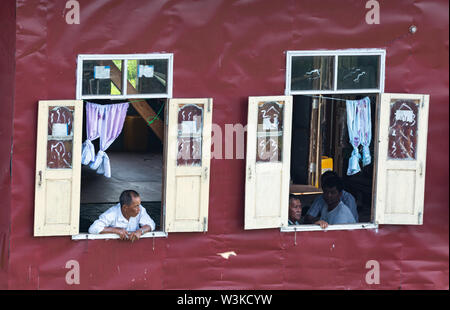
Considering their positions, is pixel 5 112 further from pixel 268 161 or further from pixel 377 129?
pixel 377 129

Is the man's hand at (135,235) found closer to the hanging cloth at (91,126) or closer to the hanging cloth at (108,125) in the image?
the hanging cloth at (108,125)

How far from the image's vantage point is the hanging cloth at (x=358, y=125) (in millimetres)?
8312

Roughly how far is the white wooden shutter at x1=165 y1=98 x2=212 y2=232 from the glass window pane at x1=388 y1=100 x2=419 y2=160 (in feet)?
6.57

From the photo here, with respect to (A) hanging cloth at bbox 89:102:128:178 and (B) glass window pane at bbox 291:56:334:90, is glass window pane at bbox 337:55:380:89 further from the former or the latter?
(A) hanging cloth at bbox 89:102:128:178

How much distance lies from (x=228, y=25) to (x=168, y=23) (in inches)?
24.7

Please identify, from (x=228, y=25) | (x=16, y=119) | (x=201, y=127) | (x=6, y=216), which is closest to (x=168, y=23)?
(x=228, y=25)

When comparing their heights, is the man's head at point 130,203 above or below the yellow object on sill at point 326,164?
below

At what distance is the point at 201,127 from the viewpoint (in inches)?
309

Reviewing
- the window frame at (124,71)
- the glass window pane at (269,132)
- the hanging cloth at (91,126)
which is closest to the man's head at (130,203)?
the hanging cloth at (91,126)

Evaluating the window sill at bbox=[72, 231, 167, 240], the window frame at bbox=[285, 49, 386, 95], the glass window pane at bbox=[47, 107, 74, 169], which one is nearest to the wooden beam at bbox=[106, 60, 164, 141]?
the glass window pane at bbox=[47, 107, 74, 169]

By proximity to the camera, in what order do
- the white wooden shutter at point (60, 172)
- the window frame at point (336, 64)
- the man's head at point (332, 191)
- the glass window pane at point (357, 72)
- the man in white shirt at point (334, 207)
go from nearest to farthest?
the white wooden shutter at point (60, 172), the window frame at point (336, 64), the glass window pane at point (357, 72), the man in white shirt at point (334, 207), the man's head at point (332, 191)

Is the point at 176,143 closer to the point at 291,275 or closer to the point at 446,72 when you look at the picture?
the point at 291,275

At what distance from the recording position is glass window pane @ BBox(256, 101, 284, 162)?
7.91 metres

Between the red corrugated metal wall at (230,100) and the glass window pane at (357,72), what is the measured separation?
0.13 metres
